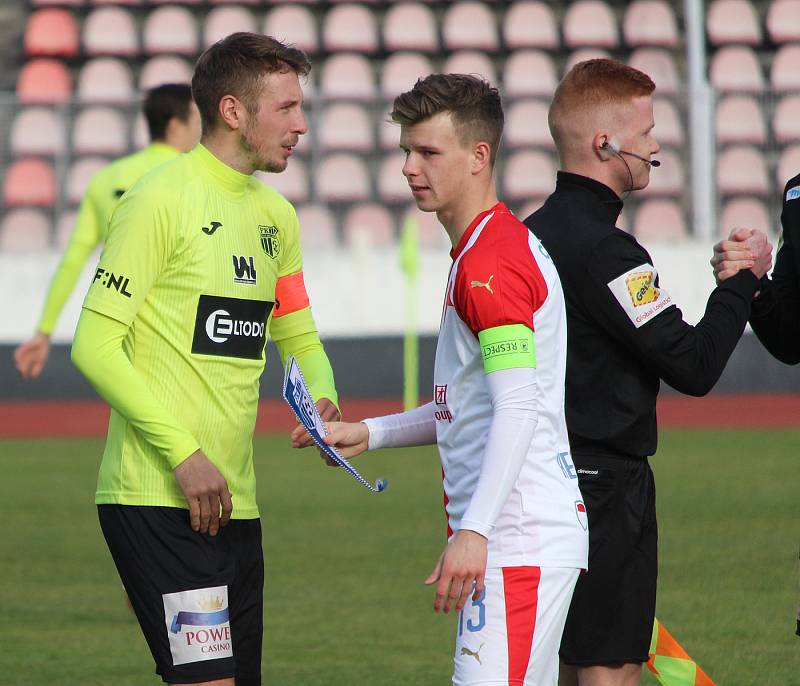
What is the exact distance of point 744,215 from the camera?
16547 mm

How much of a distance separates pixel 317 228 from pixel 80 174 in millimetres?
2937

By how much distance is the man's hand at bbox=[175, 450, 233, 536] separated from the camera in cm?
347

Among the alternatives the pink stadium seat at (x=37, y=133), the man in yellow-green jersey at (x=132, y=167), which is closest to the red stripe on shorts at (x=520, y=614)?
the man in yellow-green jersey at (x=132, y=167)

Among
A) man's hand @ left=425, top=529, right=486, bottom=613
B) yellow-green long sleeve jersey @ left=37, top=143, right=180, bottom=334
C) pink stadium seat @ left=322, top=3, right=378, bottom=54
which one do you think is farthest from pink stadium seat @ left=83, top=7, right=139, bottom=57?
man's hand @ left=425, top=529, right=486, bottom=613

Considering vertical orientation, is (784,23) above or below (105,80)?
above

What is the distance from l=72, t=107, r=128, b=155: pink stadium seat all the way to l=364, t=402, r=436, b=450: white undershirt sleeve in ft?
45.3

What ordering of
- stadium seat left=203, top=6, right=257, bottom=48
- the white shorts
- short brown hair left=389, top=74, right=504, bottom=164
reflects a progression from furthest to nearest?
stadium seat left=203, top=6, right=257, bottom=48, short brown hair left=389, top=74, right=504, bottom=164, the white shorts

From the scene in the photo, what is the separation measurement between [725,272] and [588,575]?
2.78ft

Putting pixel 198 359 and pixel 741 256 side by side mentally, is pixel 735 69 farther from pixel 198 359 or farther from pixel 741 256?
pixel 198 359

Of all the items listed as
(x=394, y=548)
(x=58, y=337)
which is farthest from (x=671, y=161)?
(x=394, y=548)

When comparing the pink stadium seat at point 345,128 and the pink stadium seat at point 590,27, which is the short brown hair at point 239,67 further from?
the pink stadium seat at point 590,27

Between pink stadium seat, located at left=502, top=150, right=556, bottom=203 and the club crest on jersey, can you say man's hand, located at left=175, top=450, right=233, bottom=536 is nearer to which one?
the club crest on jersey

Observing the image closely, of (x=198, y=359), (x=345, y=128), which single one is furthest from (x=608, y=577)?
(x=345, y=128)

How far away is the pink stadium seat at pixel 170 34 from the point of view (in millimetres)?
19266
